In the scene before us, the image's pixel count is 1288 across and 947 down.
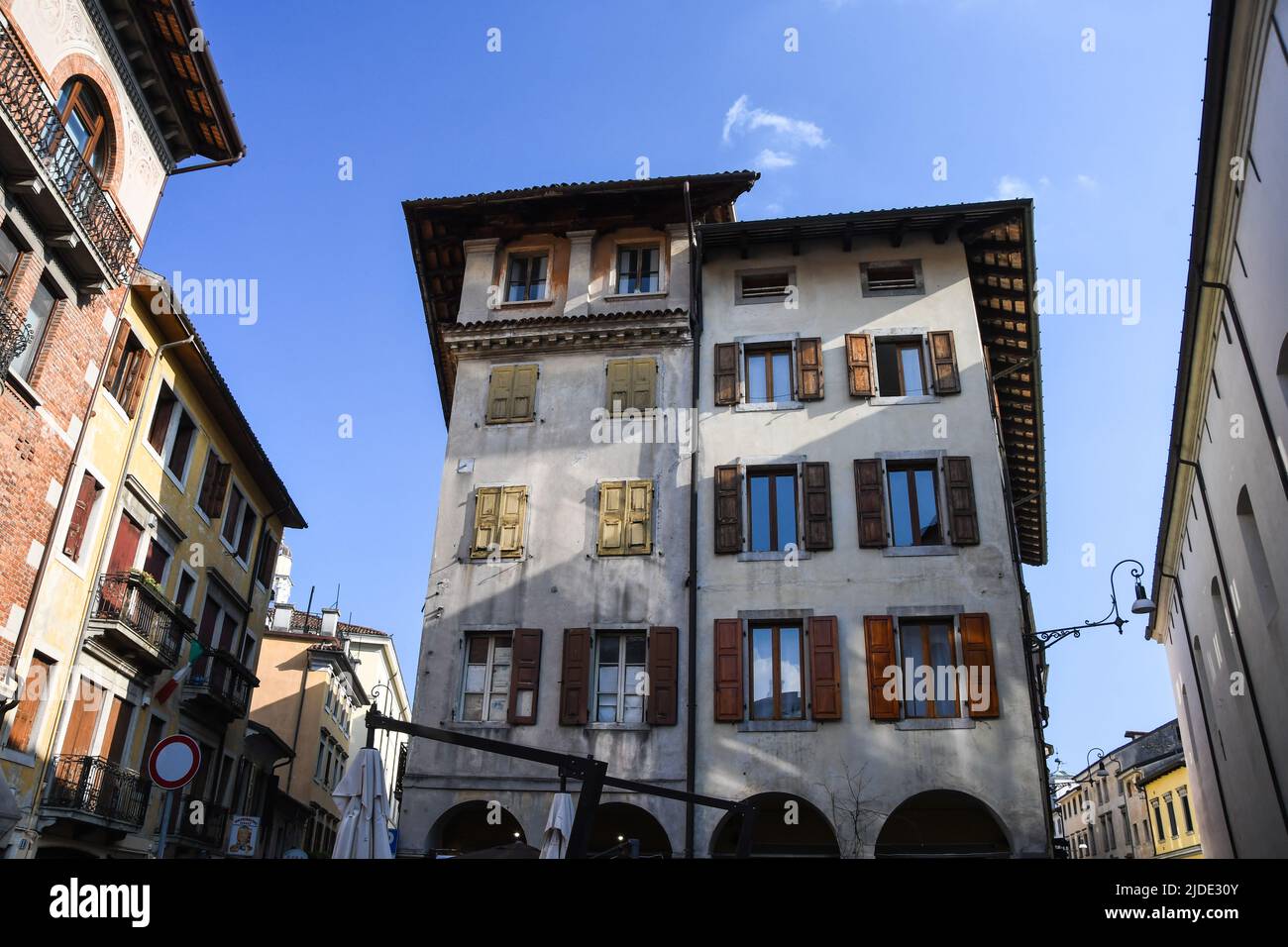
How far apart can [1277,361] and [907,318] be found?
9660mm

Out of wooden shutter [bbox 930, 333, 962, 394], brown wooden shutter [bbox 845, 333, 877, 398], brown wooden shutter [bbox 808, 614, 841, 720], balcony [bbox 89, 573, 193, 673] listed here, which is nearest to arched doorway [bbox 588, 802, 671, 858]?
brown wooden shutter [bbox 808, 614, 841, 720]

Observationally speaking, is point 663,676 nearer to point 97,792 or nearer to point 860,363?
point 860,363

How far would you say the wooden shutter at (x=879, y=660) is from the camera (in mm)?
17734

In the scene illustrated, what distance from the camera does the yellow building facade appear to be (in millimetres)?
19203

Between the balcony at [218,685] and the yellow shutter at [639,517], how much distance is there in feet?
40.6

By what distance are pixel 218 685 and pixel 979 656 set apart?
20.6 metres

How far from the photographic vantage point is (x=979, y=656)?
1792cm

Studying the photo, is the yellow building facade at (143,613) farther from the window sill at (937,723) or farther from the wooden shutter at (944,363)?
the wooden shutter at (944,363)

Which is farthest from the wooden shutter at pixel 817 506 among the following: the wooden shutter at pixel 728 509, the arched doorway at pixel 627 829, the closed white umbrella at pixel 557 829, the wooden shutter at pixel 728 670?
the closed white umbrella at pixel 557 829

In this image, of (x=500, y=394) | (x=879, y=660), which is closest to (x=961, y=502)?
(x=879, y=660)

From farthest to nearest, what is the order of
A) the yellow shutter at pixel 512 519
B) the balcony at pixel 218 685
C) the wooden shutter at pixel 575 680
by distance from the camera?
the balcony at pixel 218 685 < the yellow shutter at pixel 512 519 < the wooden shutter at pixel 575 680
